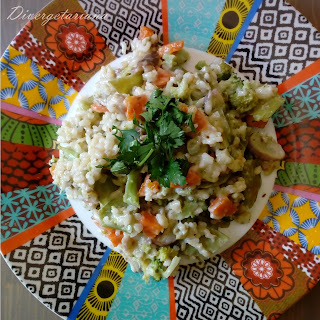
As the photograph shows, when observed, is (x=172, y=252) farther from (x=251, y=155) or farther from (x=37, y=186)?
(x=37, y=186)

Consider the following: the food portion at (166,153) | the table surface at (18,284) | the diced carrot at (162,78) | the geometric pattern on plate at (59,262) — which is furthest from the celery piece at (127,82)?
the table surface at (18,284)

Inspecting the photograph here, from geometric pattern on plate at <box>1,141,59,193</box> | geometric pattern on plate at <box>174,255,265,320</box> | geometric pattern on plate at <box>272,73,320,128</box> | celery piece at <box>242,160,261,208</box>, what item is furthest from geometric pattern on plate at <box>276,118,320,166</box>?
geometric pattern on plate at <box>1,141,59,193</box>

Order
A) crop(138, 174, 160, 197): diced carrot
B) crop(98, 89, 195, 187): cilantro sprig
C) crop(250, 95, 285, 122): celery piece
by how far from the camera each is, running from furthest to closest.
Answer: crop(250, 95, 285, 122): celery piece < crop(138, 174, 160, 197): diced carrot < crop(98, 89, 195, 187): cilantro sprig

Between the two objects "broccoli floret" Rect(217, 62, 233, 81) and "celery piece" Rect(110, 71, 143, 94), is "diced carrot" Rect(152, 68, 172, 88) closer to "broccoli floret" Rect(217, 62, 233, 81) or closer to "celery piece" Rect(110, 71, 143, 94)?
"celery piece" Rect(110, 71, 143, 94)

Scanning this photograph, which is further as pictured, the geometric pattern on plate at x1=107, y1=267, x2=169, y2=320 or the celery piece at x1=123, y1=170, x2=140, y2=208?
the geometric pattern on plate at x1=107, y1=267, x2=169, y2=320

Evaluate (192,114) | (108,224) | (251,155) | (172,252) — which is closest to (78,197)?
(108,224)

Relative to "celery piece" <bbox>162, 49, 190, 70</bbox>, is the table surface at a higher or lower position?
lower
